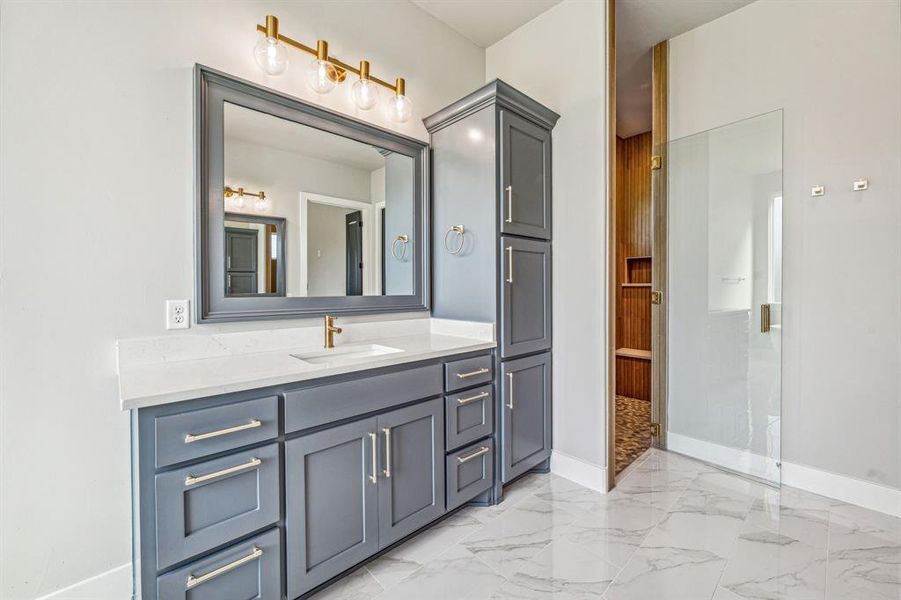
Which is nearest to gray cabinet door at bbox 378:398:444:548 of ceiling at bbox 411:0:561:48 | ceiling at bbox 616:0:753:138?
ceiling at bbox 411:0:561:48

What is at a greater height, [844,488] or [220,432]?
[220,432]

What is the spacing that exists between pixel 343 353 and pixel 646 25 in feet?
9.60

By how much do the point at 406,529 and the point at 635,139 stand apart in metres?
4.67

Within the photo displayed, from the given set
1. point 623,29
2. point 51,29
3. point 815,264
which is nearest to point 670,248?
point 815,264

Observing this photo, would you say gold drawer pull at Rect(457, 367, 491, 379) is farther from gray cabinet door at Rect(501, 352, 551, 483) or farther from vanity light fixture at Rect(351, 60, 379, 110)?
vanity light fixture at Rect(351, 60, 379, 110)

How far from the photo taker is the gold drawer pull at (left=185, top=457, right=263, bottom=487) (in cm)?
115

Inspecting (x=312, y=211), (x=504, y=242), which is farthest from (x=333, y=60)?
(x=504, y=242)

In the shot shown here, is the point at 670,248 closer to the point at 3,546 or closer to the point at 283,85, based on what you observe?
the point at 283,85

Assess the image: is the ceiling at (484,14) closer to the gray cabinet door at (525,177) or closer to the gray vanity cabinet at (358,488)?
the gray cabinet door at (525,177)

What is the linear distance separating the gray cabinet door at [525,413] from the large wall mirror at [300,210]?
0.71 m

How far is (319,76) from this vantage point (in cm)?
193

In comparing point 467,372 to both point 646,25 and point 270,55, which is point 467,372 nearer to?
point 270,55

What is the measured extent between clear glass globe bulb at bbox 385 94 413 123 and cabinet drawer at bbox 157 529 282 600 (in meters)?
2.09

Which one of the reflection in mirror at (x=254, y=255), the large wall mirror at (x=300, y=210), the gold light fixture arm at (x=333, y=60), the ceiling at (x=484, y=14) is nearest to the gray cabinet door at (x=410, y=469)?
the large wall mirror at (x=300, y=210)
